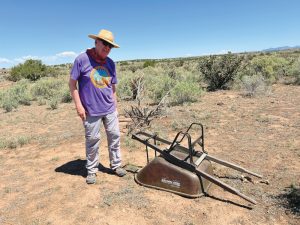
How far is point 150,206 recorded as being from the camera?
426 cm

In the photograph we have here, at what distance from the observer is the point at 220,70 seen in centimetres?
1488

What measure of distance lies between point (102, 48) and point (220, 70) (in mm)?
11168

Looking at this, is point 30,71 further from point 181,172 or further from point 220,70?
point 181,172

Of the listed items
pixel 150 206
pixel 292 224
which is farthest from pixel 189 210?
pixel 292 224

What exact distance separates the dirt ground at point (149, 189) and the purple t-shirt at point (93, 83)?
Result: 1.27 metres

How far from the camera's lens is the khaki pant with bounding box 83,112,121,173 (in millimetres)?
4727

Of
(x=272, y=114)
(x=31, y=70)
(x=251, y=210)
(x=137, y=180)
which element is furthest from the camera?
(x=31, y=70)

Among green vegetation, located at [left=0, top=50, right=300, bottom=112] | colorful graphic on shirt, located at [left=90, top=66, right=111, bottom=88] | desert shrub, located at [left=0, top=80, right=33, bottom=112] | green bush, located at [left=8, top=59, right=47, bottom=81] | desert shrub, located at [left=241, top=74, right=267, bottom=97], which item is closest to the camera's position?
colorful graphic on shirt, located at [left=90, top=66, right=111, bottom=88]

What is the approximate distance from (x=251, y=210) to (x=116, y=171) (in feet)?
7.36

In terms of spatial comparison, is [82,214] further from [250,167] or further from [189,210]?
[250,167]

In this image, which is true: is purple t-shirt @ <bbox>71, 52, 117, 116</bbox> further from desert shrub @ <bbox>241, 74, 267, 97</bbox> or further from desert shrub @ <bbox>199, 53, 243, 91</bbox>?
desert shrub @ <bbox>199, 53, 243, 91</bbox>

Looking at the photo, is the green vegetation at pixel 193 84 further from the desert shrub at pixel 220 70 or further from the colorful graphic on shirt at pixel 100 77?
the colorful graphic on shirt at pixel 100 77

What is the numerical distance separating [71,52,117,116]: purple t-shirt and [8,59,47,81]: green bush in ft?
85.9

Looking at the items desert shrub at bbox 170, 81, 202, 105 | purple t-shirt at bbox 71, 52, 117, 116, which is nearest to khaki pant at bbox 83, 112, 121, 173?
purple t-shirt at bbox 71, 52, 117, 116
